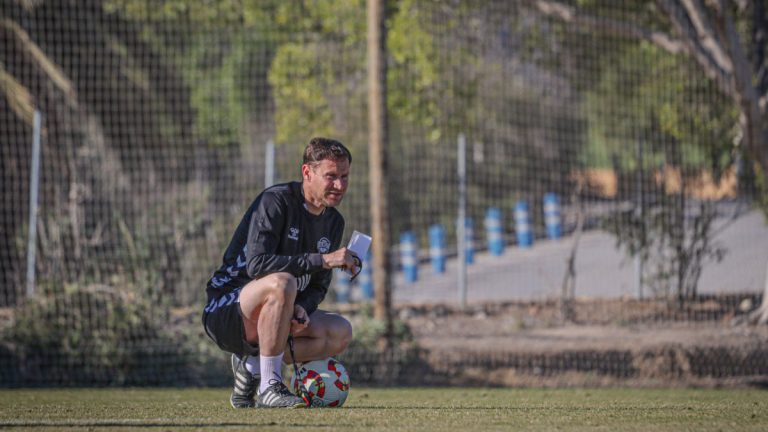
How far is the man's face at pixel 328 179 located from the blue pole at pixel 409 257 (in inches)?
416

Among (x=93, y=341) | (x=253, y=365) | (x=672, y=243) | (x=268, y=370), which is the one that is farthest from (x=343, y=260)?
(x=672, y=243)

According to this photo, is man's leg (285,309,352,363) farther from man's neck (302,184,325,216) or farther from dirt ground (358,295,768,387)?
dirt ground (358,295,768,387)

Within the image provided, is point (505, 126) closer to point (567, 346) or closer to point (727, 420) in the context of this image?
point (567, 346)

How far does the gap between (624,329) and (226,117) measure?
26.4 feet

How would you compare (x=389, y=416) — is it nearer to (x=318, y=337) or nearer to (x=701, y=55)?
(x=318, y=337)

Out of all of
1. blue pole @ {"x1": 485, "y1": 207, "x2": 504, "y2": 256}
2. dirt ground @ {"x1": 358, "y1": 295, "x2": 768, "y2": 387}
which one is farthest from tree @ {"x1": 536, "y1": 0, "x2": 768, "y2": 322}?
blue pole @ {"x1": 485, "y1": 207, "x2": 504, "y2": 256}

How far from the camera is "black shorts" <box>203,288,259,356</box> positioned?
6297mm

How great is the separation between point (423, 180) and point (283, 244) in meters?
7.15

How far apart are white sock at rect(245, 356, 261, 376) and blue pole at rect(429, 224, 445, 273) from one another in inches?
348

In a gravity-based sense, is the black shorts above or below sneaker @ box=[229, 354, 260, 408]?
above

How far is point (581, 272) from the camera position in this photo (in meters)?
16.4

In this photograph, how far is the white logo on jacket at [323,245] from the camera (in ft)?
21.0

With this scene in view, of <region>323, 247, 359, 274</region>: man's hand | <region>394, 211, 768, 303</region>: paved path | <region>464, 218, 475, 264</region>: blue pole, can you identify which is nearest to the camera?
<region>323, 247, 359, 274</region>: man's hand

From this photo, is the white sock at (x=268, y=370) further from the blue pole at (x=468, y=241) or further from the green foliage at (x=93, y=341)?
the blue pole at (x=468, y=241)
